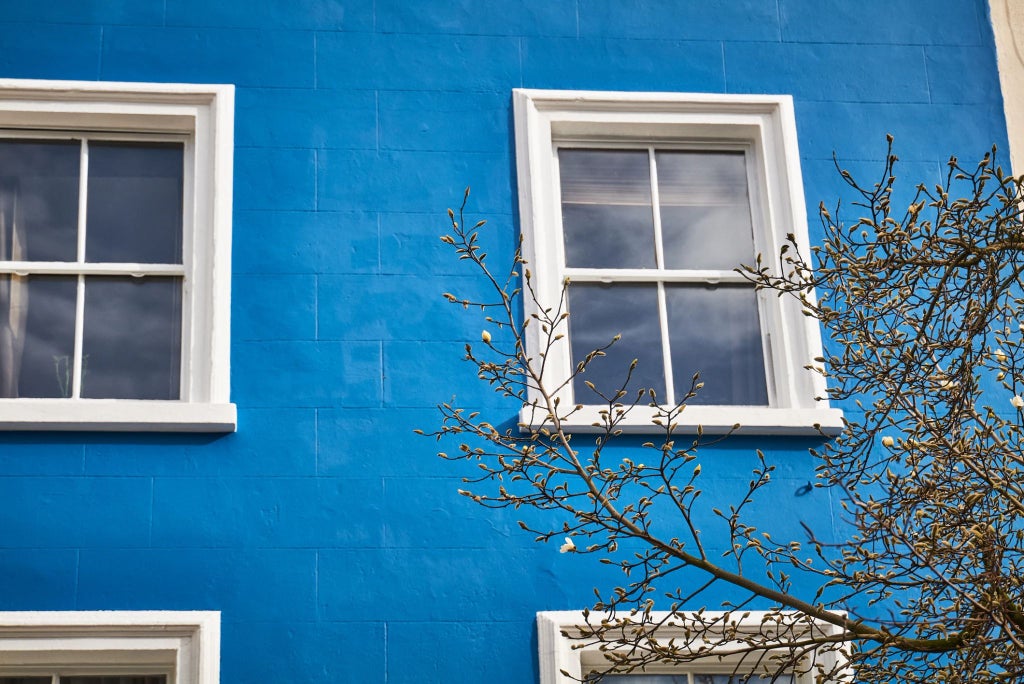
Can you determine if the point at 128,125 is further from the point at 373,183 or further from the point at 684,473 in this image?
the point at 684,473

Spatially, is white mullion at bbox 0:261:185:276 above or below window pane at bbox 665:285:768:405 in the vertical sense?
above

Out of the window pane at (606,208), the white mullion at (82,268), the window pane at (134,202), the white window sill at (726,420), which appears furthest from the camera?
the window pane at (606,208)

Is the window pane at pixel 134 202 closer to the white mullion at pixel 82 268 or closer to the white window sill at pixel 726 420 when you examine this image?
the white mullion at pixel 82 268

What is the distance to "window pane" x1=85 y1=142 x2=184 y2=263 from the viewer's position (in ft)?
22.2

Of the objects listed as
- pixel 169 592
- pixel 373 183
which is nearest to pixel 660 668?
pixel 169 592

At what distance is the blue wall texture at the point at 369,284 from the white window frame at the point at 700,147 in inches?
4.4

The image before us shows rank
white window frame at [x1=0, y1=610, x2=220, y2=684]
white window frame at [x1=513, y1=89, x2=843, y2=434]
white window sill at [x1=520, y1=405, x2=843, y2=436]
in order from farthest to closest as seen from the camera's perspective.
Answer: white window frame at [x1=513, y1=89, x2=843, y2=434] → white window sill at [x1=520, y1=405, x2=843, y2=436] → white window frame at [x1=0, y1=610, x2=220, y2=684]

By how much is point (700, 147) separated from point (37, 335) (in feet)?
11.0

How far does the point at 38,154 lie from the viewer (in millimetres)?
6895

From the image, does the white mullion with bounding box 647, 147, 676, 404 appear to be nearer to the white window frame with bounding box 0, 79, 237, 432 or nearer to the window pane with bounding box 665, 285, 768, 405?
the window pane with bounding box 665, 285, 768, 405

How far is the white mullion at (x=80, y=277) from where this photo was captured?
6477 millimetres

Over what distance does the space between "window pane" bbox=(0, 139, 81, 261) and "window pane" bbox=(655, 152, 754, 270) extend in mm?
2876

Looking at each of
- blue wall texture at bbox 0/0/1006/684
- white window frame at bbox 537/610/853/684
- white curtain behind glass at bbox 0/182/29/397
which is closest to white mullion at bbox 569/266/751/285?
blue wall texture at bbox 0/0/1006/684

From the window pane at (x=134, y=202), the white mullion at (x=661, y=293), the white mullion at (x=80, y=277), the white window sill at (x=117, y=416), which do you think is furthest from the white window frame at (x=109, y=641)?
the white mullion at (x=661, y=293)
